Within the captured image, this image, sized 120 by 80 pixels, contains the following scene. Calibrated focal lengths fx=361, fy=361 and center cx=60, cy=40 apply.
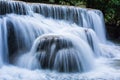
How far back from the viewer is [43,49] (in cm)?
1112

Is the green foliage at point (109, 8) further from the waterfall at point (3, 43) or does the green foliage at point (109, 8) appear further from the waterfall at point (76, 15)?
the waterfall at point (3, 43)

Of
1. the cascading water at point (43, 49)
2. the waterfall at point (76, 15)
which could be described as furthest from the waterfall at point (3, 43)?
the waterfall at point (76, 15)

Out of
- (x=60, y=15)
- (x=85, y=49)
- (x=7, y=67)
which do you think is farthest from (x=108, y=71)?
(x=60, y=15)

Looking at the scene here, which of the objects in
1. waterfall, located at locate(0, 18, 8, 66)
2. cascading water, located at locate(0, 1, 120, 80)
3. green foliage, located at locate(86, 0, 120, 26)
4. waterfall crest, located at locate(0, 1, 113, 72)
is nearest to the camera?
cascading water, located at locate(0, 1, 120, 80)

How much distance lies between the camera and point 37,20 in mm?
13836

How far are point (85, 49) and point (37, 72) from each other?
7.31 ft

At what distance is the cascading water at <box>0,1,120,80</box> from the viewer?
10.7 meters

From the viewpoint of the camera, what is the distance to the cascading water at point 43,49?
35.1 feet

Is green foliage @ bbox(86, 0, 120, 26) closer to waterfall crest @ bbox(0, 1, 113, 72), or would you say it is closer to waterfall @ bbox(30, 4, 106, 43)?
waterfall @ bbox(30, 4, 106, 43)

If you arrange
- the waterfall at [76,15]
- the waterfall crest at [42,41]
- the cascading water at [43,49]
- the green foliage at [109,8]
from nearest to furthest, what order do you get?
the cascading water at [43,49], the waterfall crest at [42,41], the waterfall at [76,15], the green foliage at [109,8]

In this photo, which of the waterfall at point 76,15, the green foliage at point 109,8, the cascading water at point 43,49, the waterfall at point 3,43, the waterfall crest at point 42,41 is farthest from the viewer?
the green foliage at point 109,8

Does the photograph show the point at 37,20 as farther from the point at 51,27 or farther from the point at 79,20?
the point at 79,20

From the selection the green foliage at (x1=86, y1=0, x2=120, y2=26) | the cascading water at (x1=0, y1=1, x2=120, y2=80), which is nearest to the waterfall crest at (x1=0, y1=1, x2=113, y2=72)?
the cascading water at (x1=0, y1=1, x2=120, y2=80)

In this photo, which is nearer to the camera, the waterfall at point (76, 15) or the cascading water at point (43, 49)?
the cascading water at point (43, 49)
